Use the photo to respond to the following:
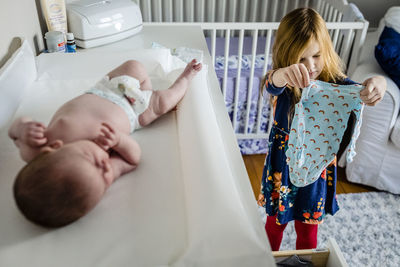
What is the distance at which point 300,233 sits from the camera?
1339 mm

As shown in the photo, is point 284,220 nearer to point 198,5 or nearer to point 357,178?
point 357,178

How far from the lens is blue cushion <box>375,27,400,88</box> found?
1.81m

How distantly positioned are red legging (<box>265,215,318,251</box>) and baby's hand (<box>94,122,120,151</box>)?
76 cm

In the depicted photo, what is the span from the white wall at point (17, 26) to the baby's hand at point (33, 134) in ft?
1.77

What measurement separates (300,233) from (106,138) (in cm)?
85

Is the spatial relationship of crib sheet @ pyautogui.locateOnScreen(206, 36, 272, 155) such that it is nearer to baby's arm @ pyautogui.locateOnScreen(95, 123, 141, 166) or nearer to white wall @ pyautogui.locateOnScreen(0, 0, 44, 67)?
white wall @ pyautogui.locateOnScreen(0, 0, 44, 67)

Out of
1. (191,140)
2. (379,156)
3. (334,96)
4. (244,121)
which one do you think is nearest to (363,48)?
→ (379,156)

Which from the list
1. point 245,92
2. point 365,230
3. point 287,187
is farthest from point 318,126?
point 245,92

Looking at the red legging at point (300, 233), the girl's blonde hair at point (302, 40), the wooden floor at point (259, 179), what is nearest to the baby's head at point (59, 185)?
the girl's blonde hair at point (302, 40)

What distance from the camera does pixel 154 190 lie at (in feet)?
2.74

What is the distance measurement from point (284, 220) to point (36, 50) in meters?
1.13

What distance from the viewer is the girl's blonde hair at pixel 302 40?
3.41ft

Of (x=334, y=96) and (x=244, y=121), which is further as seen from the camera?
(x=244, y=121)

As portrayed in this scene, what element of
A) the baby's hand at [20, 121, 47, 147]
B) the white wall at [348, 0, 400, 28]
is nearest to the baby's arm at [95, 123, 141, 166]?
the baby's hand at [20, 121, 47, 147]
